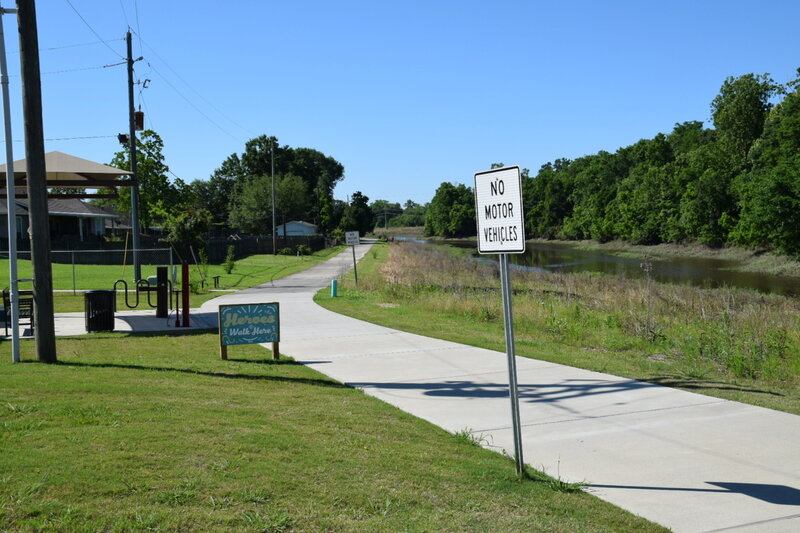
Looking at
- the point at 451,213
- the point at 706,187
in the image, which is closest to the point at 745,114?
the point at 706,187

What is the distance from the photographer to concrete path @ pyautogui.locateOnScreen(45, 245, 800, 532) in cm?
507

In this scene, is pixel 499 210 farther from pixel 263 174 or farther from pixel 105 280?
pixel 263 174

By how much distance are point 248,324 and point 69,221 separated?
54966mm

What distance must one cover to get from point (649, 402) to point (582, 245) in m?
101

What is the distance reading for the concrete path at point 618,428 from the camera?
507 cm

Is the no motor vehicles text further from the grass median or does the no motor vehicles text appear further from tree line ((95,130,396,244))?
tree line ((95,130,396,244))

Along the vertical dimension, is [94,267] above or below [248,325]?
above

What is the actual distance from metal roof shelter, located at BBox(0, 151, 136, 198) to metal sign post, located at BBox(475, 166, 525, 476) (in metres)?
11.2

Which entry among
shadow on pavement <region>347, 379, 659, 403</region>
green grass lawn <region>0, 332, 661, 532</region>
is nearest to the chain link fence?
shadow on pavement <region>347, 379, 659, 403</region>

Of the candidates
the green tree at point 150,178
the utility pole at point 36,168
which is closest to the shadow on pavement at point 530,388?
the utility pole at point 36,168

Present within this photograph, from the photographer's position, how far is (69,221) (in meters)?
59.6

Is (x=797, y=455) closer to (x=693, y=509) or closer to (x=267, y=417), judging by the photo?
(x=693, y=509)

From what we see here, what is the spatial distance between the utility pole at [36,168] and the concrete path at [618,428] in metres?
3.80

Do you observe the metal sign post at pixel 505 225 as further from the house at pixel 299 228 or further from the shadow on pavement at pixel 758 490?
the house at pixel 299 228
